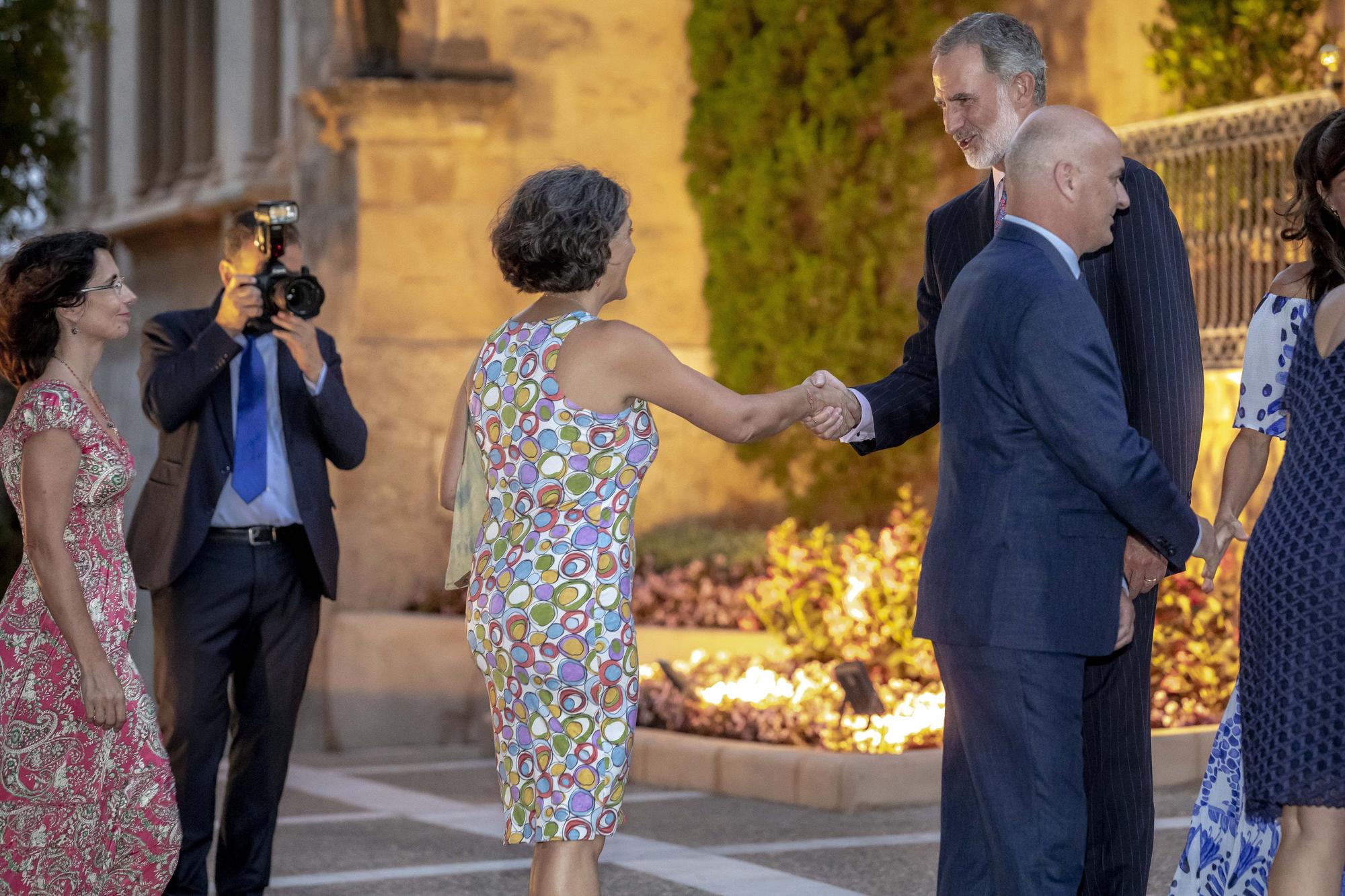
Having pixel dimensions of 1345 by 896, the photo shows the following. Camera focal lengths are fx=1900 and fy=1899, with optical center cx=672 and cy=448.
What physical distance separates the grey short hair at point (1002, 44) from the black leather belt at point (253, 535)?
2.39 meters

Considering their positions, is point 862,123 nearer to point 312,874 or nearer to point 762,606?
point 762,606

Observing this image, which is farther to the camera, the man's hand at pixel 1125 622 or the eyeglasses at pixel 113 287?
the eyeglasses at pixel 113 287

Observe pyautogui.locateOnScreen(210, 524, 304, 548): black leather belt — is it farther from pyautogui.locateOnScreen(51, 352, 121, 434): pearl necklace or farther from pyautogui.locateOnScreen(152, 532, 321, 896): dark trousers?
pyautogui.locateOnScreen(51, 352, 121, 434): pearl necklace

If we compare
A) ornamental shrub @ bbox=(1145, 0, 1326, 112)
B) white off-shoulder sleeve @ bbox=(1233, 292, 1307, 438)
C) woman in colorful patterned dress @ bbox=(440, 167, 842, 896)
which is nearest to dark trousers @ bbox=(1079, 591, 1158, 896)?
white off-shoulder sleeve @ bbox=(1233, 292, 1307, 438)

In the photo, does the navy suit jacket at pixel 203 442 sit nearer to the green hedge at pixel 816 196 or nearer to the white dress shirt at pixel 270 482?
the white dress shirt at pixel 270 482

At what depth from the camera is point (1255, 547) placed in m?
3.73

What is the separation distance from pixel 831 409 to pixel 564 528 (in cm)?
94

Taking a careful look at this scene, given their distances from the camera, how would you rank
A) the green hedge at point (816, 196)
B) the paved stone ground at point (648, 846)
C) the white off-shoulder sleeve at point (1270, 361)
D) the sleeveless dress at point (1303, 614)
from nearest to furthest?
the sleeveless dress at point (1303, 614)
the white off-shoulder sleeve at point (1270, 361)
the paved stone ground at point (648, 846)
the green hedge at point (816, 196)

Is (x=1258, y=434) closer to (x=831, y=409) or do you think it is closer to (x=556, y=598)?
(x=831, y=409)

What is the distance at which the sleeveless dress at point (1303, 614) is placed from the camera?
11.7ft

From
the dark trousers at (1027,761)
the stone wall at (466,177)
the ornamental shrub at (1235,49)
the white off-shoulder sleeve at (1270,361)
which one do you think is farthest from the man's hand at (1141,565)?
the stone wall at (466,177)

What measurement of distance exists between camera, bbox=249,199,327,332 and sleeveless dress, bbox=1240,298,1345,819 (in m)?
2.77

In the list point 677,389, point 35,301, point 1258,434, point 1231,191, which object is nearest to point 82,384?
point 35,301

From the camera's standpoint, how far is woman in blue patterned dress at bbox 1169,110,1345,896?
3.95 meters
